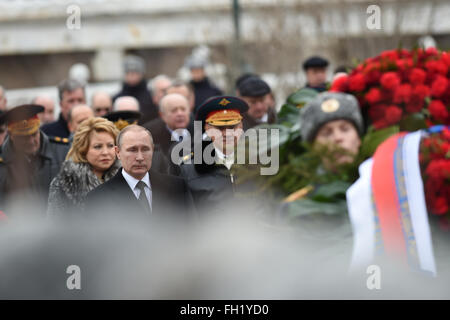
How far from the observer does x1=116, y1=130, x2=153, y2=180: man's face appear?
15.9 feet

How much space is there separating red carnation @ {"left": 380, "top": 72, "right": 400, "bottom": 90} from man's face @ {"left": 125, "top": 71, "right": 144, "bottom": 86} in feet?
24.3

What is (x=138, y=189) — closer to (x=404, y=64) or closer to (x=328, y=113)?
(x=328, y=113)

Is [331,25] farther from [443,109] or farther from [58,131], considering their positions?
[443,109]

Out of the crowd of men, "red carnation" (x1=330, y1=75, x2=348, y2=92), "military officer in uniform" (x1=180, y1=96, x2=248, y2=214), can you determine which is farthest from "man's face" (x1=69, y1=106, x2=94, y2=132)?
"red carnation" (x1=330, y1=75, x2=348, y2=92)

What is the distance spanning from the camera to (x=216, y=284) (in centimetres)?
292

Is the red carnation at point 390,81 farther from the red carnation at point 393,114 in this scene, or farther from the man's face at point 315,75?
the man's face at point 315,75

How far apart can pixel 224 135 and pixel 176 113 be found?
1.76 meters

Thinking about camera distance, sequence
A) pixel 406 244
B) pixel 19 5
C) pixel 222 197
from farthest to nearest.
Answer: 1. pixel 19 5
2. pixel 222 197
3. pixel 406 244

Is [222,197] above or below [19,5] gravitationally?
below

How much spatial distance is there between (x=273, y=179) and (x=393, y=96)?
0.62 metres

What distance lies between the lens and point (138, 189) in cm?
→ 483

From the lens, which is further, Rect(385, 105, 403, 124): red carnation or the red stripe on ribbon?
Rect(385, 105, 403, 124): red carnation

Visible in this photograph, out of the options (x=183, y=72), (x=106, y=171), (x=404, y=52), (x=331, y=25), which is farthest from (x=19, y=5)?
(x=404, y=52)

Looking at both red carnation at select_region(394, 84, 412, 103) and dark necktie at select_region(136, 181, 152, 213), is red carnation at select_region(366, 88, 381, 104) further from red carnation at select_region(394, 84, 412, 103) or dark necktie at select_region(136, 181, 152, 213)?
dark necktie at select_region(136, 181, 152, 213)
